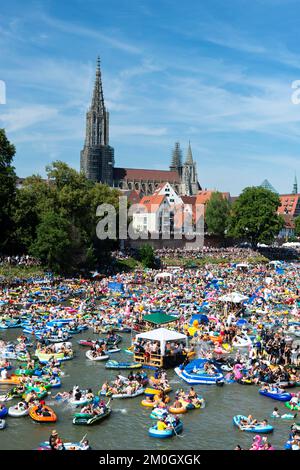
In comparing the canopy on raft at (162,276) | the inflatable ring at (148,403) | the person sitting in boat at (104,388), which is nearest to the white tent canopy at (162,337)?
the person sitting in boat at (104,388)

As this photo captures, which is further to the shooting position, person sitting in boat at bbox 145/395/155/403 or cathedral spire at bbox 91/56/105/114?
cathedral spire at bbox 91/56/105/114

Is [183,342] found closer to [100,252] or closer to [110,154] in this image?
[100,252]

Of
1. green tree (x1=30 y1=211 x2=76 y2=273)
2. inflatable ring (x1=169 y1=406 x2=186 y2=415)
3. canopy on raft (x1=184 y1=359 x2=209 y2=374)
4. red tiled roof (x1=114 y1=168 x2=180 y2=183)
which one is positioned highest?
red tiled roof (x1=114 y1=168 x2=180 y2=183)

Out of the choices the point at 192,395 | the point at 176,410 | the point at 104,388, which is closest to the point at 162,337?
the point at 104,388

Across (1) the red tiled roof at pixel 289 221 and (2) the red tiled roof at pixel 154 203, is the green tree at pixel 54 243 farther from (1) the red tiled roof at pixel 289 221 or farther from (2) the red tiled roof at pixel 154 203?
(1) the red tiled roof at pixel 289 221

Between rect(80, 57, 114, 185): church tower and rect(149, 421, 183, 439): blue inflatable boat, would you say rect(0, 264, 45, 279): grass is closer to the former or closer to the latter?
rect(149, 421, 183, 439): blue inflatable boat

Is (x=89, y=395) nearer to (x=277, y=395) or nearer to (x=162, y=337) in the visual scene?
(x=162, y=337)

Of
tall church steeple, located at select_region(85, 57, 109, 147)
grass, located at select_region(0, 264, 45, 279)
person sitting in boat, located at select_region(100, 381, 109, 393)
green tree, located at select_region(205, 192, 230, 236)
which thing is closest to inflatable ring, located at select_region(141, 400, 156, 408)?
person sitting in boat, located at select_region(100, 381, 109, 393)
